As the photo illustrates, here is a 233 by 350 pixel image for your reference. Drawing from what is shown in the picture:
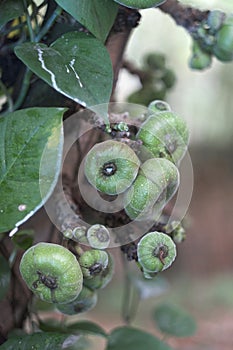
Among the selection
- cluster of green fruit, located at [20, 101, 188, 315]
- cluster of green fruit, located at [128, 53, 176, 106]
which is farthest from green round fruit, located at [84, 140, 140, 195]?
cluster of green fruit, located at [128, 53, 176, 106]

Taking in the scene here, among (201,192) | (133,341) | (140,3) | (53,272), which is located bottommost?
(201,192)

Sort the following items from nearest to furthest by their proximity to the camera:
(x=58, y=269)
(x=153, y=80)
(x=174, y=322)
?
(x=58, y=269)
(x=153, y=80)
(x=174, y=322)

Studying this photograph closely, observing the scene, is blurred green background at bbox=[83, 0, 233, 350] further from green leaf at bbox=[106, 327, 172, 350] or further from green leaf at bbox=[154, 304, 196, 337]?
green leaf at bbox=[106, 327, 172, 350]

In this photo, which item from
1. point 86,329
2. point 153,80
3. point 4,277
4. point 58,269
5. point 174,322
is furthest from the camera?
point 174,322

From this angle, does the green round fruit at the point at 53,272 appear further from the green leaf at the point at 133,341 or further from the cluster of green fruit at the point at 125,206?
the green leaf at the point at 133,341

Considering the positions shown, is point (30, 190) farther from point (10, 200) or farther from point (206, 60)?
point (206, 60)

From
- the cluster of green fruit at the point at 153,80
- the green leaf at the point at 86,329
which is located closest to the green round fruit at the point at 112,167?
the green leaf at the point at 86,329

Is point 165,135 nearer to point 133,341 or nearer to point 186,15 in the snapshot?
point 186,15

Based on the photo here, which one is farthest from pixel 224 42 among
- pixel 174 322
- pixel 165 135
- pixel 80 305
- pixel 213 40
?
Answer: pixel 174 322
